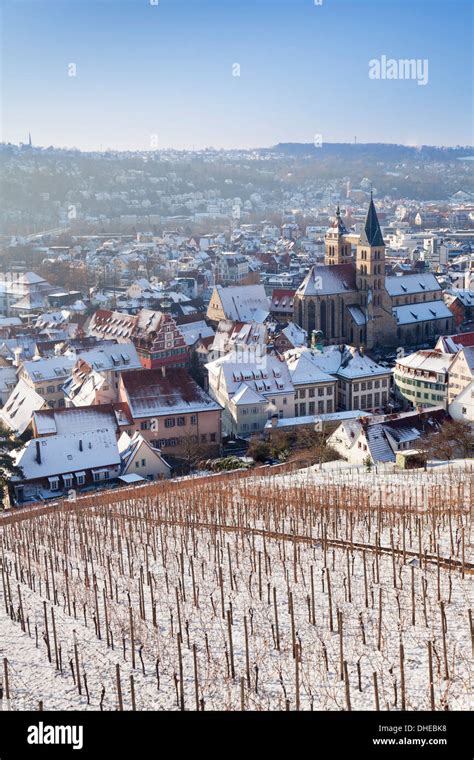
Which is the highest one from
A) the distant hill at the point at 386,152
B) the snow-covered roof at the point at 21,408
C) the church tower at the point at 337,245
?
the distant hill at the point at 386,152

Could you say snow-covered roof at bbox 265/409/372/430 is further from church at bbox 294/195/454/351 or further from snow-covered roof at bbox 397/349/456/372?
church at bbox 294/195/454/351

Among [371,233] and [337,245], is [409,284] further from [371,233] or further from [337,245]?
[337,245]

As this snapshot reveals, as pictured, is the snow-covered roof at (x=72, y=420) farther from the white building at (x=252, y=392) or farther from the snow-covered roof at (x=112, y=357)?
the snow-covered roof at (x=112, y=357)

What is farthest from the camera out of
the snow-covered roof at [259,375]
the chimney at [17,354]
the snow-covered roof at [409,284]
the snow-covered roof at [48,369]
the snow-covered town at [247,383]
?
the snow-covered roof at [409,284]

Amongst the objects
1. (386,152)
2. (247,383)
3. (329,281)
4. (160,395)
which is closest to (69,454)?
(160,395)

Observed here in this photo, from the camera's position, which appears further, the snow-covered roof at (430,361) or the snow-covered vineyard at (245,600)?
the snow-covered roof at (430,361)

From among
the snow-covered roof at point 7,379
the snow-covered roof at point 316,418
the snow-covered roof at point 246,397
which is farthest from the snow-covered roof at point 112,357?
the snow-covered roof at point 316,418

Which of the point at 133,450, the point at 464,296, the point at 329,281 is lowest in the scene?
the point at 133,450

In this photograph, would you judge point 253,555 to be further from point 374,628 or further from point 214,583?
point 374,628
